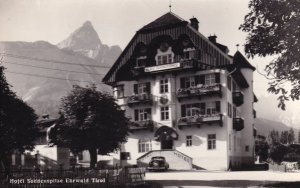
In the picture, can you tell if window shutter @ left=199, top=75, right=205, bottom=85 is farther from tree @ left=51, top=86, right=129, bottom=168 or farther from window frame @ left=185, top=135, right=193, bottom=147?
tree @ left=51, top=86, right=129, bottom=168

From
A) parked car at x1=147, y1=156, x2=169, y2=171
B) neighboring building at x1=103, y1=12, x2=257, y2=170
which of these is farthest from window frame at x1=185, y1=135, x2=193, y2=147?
→ parked car at x1=147, y1=156, x2=169, y2=171

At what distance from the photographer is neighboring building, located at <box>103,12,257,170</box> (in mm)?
45531

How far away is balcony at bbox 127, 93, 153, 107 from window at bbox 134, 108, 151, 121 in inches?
45.3

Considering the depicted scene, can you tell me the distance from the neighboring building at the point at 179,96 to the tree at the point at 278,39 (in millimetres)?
24248

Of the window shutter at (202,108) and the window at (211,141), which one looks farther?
the window shutter at (202,108)

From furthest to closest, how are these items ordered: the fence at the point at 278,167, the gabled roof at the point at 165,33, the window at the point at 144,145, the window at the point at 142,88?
the window at the point at 142,88 → the window at the point at 144,145 → the gabled roof at the point at 165,33 → the fence at the point at 278,167

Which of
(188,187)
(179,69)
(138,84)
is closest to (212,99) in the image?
(179,69)

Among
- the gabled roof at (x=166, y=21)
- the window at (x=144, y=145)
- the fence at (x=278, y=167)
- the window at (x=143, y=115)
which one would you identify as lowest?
the fence at (x=278, y=167)

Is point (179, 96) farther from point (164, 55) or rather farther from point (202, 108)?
point (164, 55)

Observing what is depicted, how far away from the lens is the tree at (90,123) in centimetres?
2778

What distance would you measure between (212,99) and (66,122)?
21.5m

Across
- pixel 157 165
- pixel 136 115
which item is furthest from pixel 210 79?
pixel 157 165

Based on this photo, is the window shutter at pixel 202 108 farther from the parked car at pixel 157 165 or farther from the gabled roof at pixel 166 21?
the gabled roof at pixel 166 21

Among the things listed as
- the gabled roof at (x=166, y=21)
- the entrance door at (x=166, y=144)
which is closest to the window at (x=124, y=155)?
the entrance door at (x=166, y=144)
